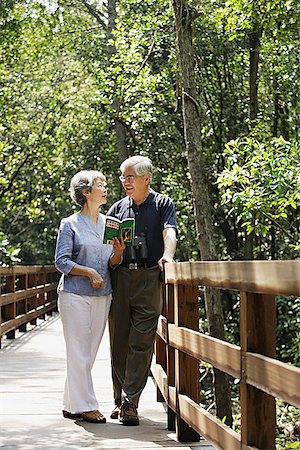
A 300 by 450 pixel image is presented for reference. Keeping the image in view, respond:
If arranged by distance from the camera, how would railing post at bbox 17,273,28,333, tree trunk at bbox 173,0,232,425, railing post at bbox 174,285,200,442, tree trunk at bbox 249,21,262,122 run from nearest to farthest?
railing post at bbox 174,285,200,442 → tree trunk at bbox 173,0,232,425 → railing post at bbox 17,273,28,333 → tree trunk at bbox 249,21,262,122

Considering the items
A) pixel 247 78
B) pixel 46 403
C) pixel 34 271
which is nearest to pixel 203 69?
pixel 247 78

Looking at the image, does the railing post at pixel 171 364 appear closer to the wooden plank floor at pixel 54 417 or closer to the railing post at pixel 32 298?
the wooden plank floor at pixel 54 417

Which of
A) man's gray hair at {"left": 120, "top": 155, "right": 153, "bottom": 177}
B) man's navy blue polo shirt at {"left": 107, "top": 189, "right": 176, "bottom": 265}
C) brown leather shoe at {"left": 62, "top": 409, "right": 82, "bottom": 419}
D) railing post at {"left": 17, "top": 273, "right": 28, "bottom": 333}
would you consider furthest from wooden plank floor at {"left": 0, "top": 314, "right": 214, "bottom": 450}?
railing post at {"left": 17, "top": 273, "right": 28, "bottom": 333}

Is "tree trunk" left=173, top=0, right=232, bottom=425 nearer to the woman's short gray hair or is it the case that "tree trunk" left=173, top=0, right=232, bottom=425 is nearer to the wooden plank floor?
the wooden plank floor

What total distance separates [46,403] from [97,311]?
1.27 metres

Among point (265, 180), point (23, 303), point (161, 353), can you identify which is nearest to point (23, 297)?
point (23, 303)

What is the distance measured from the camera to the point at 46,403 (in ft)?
24.7

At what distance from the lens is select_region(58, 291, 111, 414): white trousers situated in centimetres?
651

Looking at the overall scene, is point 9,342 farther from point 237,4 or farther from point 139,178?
point 139,178

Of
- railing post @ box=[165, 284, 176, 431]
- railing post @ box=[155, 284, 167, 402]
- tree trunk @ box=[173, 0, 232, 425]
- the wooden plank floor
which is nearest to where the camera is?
the wooden plank floor

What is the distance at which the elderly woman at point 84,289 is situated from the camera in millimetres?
6492

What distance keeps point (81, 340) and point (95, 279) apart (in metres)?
0.43

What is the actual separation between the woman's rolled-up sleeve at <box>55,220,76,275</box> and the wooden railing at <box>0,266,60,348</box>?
18.5 ft

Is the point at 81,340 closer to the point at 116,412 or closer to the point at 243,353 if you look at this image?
the point at 116,412
